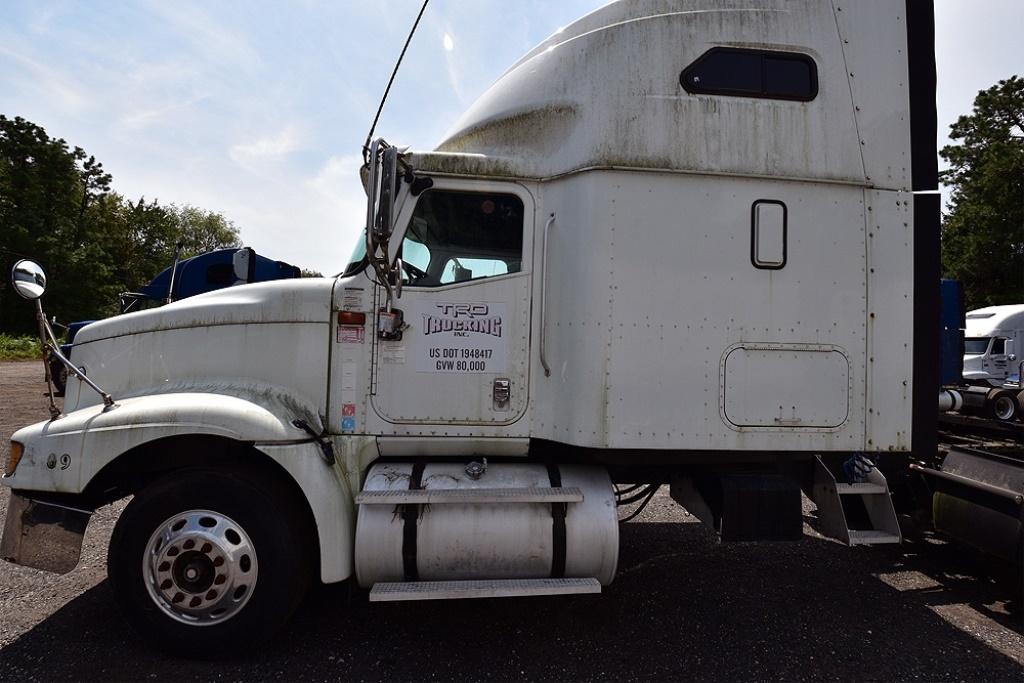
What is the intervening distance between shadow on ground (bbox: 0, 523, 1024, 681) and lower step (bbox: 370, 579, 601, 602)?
405 mm

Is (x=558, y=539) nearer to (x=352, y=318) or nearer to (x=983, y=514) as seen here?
(x=352, y=318)

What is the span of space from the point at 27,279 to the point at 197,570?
1828 mm

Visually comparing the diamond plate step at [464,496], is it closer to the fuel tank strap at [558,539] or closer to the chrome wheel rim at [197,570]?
the fuel tank strap at [558,539]

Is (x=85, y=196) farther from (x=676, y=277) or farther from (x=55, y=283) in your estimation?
(x=676, y=277)

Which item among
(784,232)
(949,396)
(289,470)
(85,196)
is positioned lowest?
(289,470)

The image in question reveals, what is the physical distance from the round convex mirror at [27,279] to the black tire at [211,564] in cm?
123

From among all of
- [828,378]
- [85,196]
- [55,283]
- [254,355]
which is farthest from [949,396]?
[85,196]

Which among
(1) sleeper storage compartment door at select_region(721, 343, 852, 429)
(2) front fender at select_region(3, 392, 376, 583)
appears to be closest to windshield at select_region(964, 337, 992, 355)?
(1) sleeper storage compartment door at select_region(721, 343, 852, 429)

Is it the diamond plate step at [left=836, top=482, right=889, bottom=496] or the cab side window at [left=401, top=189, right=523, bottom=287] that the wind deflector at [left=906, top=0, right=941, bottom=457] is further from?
the cab side window at [left=401, top=189, right=523, bottom=287]

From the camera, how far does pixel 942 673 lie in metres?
2.86

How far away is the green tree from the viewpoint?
25562mm

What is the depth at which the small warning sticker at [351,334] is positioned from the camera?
10.3 ft

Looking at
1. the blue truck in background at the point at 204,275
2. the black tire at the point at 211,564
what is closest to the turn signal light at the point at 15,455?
the black tire at the point at 211,564

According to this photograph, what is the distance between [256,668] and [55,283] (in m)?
38.4
